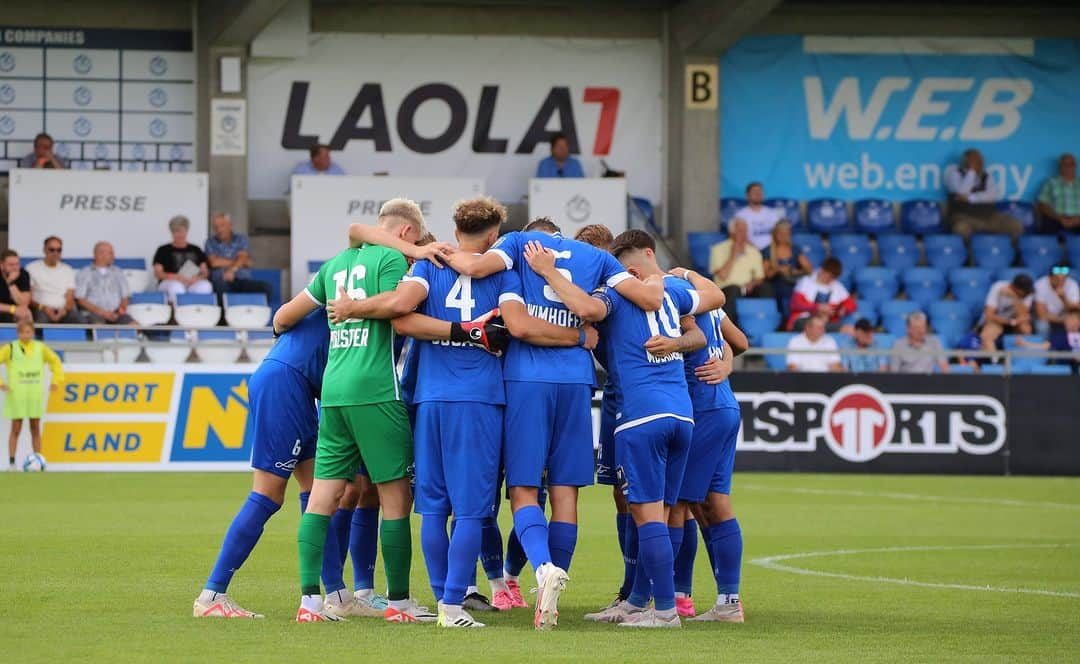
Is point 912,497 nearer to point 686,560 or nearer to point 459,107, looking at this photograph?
point 686,560

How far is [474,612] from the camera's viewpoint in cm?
877

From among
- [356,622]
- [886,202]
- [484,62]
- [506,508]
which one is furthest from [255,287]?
[356,622]

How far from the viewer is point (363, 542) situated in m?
8.50

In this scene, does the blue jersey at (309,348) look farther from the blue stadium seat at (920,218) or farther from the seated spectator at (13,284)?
the blue stadium seat at (920,218)

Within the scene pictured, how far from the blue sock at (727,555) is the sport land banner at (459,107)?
739 inches

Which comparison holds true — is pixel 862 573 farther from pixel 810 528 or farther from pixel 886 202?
pixel 886 202

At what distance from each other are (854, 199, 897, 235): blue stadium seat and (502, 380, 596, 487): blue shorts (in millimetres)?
19921

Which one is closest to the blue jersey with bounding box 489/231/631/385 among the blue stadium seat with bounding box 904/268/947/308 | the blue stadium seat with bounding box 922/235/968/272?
the blue stadium seat with bounding box 904/268/947/308

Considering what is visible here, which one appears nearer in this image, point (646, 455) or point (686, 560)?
point (646, 455)

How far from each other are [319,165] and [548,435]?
703 inches

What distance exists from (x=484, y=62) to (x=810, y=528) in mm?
15173

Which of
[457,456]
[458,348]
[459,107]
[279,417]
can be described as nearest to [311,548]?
[279,417]

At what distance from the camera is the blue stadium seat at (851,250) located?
Result: 2597 cm

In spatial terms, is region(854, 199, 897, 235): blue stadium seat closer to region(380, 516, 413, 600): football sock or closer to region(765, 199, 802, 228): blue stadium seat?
region(765, 199, 802, 228): blue stadium seat
